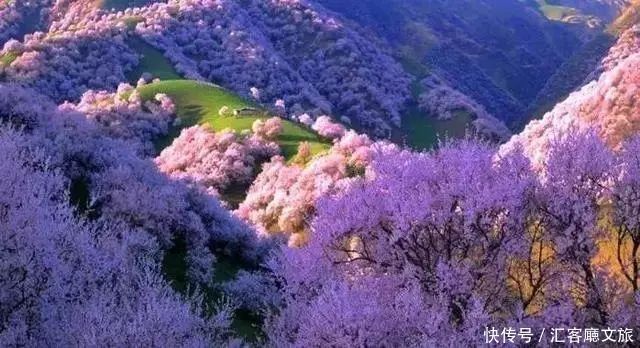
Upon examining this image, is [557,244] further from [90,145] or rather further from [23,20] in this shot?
[23,20]

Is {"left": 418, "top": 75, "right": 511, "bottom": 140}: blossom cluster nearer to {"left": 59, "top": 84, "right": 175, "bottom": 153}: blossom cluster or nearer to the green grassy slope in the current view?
the green grassy slope

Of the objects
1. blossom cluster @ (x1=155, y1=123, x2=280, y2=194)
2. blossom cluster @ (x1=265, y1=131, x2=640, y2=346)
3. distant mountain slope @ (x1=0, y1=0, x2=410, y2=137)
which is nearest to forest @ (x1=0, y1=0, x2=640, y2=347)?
blossom cluster @ (x1=265, y1=131, x2=640, y2=346)

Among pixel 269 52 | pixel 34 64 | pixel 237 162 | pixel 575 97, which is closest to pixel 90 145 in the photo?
pixel 237 162

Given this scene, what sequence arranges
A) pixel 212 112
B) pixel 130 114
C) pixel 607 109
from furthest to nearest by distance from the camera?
pixel 212 112, pixel 130 114, pixel 607 109

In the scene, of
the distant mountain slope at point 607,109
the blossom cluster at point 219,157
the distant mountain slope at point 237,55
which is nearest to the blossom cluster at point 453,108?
the distant mountain slope at point 237,55

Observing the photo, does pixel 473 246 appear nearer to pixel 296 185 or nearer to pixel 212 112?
pixel 296 185

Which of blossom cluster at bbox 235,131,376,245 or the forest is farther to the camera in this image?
blossom cluster at bbox 235,131,376,245

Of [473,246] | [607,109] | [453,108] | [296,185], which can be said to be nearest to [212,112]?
[296,185]

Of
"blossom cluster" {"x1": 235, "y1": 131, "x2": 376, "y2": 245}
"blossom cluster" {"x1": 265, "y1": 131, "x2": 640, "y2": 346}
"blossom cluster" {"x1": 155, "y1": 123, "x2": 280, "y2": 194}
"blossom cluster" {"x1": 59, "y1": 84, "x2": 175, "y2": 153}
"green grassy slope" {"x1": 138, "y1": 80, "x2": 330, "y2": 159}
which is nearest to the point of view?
"blossom cluster" {"x1": 265, "y1": 131, "x2": 640, "y2": 346}

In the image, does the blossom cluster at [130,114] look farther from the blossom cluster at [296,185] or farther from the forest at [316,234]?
the blossom cluster at [296,185]
